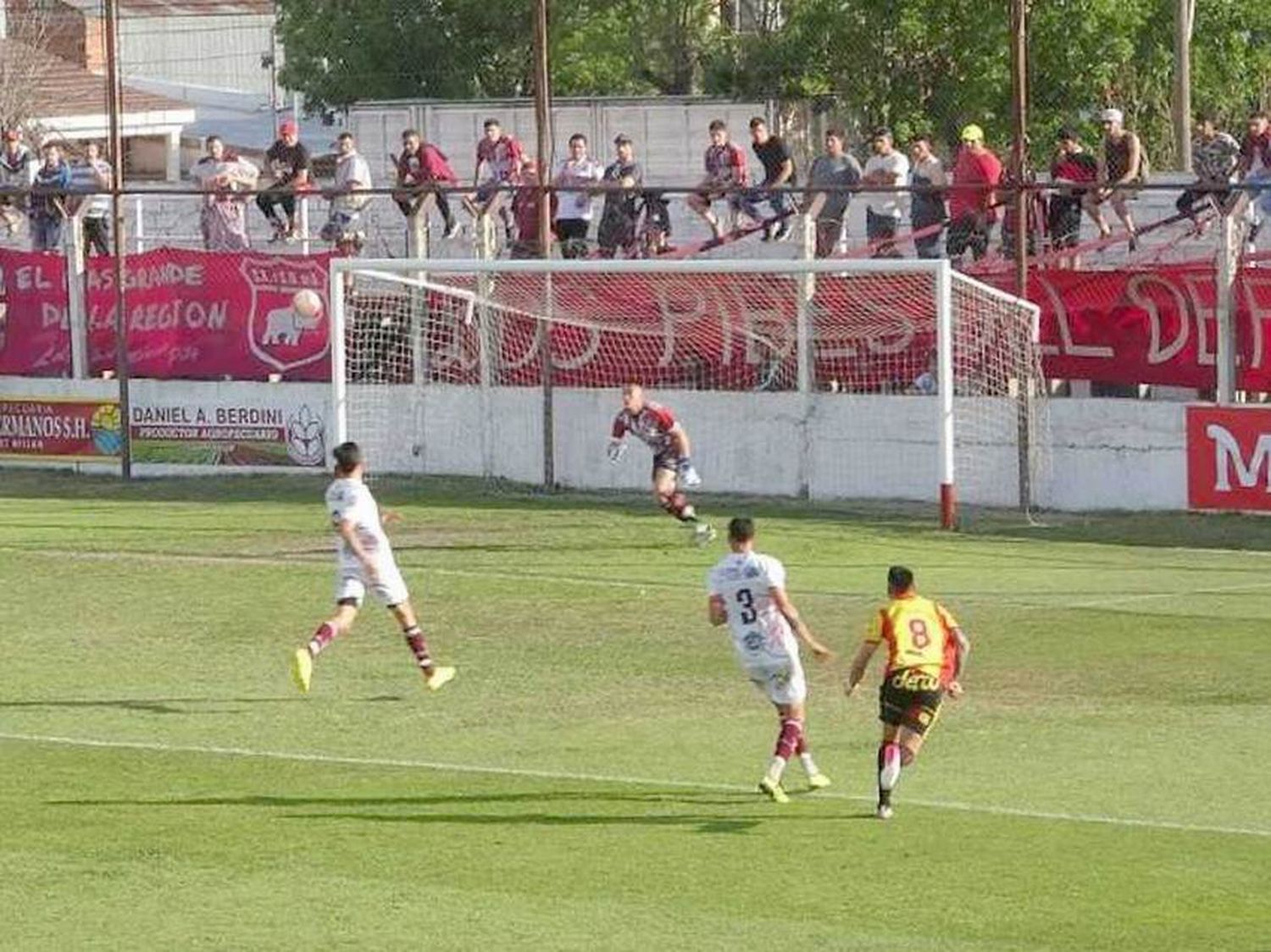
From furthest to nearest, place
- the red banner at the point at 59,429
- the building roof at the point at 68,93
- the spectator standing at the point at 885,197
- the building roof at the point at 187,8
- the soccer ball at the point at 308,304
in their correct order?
1. the building roof at the point at 187,8
2. the building roof at the point at 68,93
3. the red banner at the point at 59,429
4. the soccer ball at the point at 308,304
5. the spectator standing at the point at 885,197

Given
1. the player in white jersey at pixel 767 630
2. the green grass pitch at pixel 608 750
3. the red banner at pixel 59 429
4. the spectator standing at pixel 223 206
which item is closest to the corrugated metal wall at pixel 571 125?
the spectator standing at pixel 223 206

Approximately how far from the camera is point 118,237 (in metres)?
36.1

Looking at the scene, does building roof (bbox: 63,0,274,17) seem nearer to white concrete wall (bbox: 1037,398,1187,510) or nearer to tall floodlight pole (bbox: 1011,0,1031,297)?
tall floodlight pole (bbox: 1011,0,1031,297)

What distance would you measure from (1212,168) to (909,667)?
56.3ft

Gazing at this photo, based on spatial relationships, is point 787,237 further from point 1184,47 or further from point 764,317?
point 1184,47

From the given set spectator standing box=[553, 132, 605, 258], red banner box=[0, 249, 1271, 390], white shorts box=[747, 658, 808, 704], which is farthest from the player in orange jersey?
spectator standing box=[553, 132, 605, 258]

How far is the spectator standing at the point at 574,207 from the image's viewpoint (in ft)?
115

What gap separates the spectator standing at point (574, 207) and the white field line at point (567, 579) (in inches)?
290

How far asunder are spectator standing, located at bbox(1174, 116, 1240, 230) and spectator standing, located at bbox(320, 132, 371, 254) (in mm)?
9994

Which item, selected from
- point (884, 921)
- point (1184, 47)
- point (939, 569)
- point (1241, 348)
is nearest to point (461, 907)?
point (884, 921)

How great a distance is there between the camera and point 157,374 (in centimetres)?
3725

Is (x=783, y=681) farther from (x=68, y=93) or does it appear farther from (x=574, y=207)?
(x=68, y=93)

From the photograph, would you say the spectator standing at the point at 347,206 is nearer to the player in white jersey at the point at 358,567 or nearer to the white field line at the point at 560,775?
the player in white jersey at the point at 358,567

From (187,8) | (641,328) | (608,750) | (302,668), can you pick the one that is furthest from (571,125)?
(608,750)
